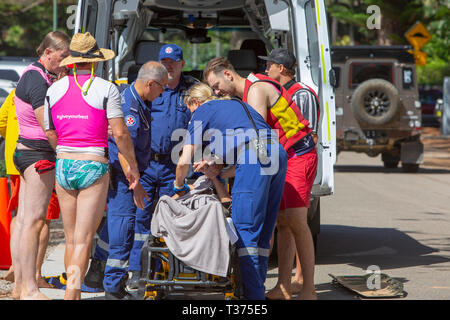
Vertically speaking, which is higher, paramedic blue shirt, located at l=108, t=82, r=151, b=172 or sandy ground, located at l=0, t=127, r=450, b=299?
paramedic blue shirt, located at l=108, t=82, r=151, b=172

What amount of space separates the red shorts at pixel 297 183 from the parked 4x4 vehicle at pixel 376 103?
13.0 meters

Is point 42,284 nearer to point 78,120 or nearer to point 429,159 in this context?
point 78,120

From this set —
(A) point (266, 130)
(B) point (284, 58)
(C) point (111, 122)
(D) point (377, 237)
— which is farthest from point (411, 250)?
(C) point (111, 122)

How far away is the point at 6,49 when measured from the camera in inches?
1779

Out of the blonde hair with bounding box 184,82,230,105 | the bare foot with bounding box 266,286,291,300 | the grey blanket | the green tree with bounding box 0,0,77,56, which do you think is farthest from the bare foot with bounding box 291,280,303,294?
the green tree with bounding box 0,0,77,56

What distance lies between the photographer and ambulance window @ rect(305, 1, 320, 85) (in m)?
8.13

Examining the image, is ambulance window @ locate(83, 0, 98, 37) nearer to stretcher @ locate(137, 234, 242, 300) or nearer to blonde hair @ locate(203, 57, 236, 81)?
blonde hair @ locate(203, 57, 236, 81)

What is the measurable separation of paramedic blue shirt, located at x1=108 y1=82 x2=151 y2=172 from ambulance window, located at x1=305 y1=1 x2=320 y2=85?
6.65 feet

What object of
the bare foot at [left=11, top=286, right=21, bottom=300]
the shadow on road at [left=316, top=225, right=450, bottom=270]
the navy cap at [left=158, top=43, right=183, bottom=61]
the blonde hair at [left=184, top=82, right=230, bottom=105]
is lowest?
the shadow on road at [left=316, top=225, right=450, bottom=270]

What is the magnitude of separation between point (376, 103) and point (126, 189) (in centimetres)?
1381

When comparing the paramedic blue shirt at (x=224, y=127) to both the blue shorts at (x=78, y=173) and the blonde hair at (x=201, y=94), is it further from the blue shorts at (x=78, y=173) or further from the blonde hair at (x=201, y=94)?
the blue shorts at (x=78, y=173)

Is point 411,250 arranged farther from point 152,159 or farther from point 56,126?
point 56,126

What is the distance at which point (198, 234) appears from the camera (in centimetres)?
581
